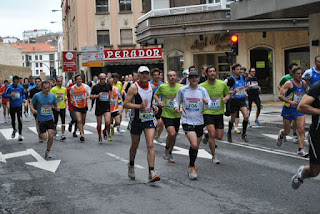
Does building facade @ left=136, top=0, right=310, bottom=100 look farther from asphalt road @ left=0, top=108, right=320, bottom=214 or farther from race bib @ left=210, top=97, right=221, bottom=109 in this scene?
race bib @ left=210, top=97, right=221, bottom=109

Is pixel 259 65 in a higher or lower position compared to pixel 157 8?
lower

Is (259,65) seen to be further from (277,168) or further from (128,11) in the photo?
(128,11)

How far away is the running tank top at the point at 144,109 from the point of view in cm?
818

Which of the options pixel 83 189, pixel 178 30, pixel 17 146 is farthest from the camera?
pixel 178 30

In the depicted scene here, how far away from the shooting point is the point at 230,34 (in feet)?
90.7

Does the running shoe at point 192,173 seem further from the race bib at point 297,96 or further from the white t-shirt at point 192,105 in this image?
the race bib at point 297,96

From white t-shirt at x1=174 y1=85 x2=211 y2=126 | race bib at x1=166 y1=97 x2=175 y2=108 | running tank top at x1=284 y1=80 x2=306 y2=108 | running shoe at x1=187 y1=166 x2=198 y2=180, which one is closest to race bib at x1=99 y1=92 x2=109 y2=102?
race bib at x1=166 y1=97 x2=175 y2=108

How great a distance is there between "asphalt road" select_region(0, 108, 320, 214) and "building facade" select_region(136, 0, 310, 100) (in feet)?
50.8

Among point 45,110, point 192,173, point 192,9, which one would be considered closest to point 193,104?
point 192,173

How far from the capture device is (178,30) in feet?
92.5

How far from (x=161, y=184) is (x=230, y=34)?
2069 centimetres

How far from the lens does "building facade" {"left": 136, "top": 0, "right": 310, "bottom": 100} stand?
26.8 metres

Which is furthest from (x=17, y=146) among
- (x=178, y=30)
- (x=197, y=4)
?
(x=197, y=4)

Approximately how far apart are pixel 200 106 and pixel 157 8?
22.7m
